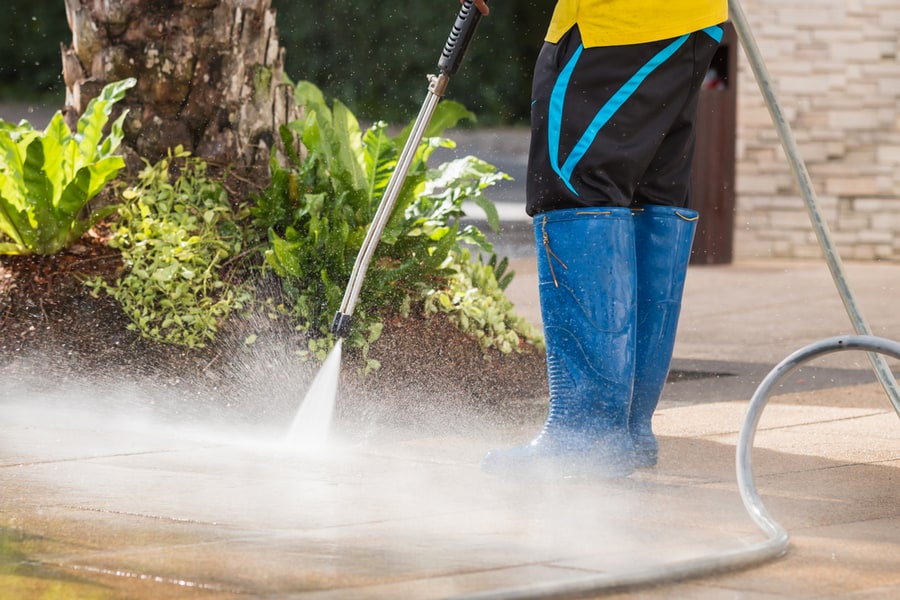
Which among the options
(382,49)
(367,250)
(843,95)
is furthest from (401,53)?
(367,250)

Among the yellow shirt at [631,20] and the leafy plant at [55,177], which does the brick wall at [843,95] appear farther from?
the yellow shirt at [631,20]

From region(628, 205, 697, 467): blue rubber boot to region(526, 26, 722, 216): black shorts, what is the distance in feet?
0.54

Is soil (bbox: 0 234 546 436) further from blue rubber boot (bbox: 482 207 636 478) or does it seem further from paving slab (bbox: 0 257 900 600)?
blue rubber boot (bbox: 482 207 636 478)

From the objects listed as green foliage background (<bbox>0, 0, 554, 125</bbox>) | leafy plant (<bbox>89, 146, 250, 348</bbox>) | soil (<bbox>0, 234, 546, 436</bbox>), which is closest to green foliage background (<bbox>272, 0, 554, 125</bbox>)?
green foliage background (<bbox>0, 0, 554, 125</bbox>)

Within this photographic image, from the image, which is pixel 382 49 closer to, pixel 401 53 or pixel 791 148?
pixel 401 53

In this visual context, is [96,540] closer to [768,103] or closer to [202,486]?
[202,486]

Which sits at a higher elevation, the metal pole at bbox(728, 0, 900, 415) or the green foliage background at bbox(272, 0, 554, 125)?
the green foliage background at bbox(272, 0, 554, 125)

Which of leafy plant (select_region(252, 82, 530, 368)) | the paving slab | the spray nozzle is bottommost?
the paving slab

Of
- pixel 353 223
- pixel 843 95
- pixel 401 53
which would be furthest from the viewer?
pixel 401 53

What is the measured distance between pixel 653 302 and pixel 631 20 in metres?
0.70

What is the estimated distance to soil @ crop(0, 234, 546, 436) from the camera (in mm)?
4387

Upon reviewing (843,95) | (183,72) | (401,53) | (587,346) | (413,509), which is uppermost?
(401,53)

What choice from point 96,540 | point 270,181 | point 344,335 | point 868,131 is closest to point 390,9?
point 868,131

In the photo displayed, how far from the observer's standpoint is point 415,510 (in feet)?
10.2
